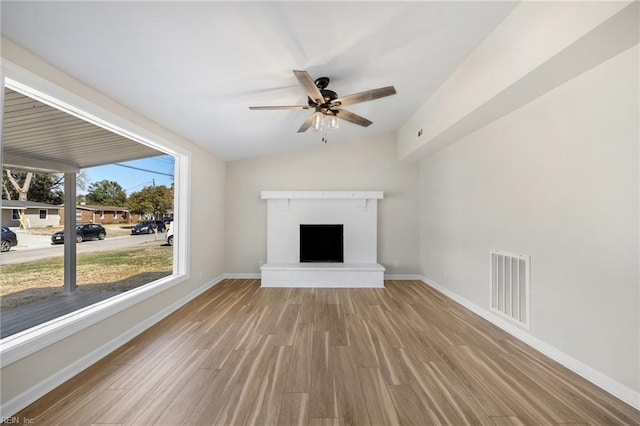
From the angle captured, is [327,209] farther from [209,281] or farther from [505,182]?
[505,182]

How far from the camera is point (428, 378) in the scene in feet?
6.60

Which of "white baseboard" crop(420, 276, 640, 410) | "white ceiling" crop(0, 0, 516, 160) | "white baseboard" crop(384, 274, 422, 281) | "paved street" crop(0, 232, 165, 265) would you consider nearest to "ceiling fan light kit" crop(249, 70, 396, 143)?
"white ceiling" crop(0, 0, 516, 160)

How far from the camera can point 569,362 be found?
2.15 metres

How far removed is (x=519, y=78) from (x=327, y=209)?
3699 mm

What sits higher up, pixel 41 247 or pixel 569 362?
pixel 41 247

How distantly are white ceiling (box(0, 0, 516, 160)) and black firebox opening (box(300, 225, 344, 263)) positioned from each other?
2.71m

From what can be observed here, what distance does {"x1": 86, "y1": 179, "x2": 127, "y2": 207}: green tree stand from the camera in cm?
265

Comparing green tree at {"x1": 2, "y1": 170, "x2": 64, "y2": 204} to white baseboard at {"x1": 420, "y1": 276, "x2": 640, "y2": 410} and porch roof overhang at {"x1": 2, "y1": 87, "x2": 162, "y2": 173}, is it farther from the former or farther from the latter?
white baseboard at {"x1": 420, "y1": 276, "x2": 640, "y2": 410}

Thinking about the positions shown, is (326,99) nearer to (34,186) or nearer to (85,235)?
(34,186)

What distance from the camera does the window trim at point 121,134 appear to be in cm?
172

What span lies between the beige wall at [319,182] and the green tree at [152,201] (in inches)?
67.5

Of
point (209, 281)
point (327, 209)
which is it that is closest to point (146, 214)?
point (209, 281)

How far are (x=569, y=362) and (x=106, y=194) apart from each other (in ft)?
16.2

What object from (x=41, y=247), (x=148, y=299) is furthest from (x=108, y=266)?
(x=41, y=247)
